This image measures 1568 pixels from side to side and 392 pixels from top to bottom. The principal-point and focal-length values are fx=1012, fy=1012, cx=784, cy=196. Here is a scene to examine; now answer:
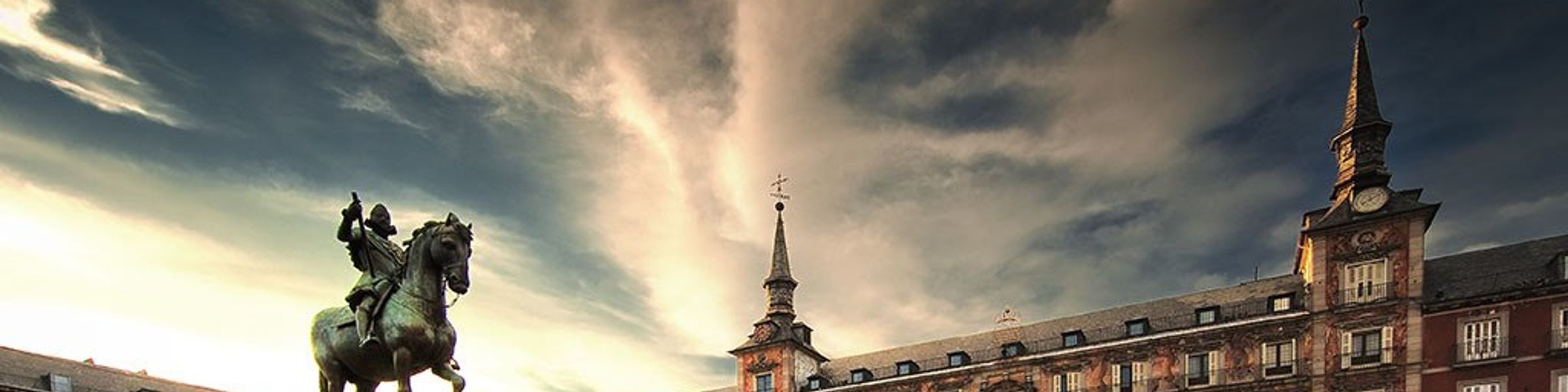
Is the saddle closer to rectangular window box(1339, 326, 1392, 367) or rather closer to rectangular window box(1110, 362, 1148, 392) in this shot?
rectangular window box(1339, 326, 1392, 367)

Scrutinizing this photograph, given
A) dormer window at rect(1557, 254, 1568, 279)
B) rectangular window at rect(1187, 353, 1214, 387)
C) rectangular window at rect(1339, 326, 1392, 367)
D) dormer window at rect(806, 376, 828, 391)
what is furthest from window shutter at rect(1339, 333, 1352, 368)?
dormer window at rect(806, 376, 828, 391)

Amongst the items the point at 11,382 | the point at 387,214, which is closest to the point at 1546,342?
the point at 387,214

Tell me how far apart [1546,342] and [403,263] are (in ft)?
177

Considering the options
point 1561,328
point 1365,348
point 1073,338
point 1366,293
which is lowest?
point 1365,348

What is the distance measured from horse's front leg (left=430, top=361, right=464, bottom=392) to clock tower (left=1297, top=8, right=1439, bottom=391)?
170 ft

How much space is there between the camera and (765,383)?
74438 millimetres

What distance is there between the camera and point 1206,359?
190ft

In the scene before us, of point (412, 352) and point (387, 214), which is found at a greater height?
point (387, 214)

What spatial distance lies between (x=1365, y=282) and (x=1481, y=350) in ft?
19.5

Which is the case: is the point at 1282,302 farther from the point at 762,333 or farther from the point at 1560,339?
the point at 762,333

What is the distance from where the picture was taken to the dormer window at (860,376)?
2813 inches

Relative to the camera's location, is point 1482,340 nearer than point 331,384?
No

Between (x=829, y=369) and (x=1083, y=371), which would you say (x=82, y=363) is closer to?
(x=829, y=369)

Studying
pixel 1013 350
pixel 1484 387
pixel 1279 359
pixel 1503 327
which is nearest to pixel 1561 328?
pixel 1503 327
